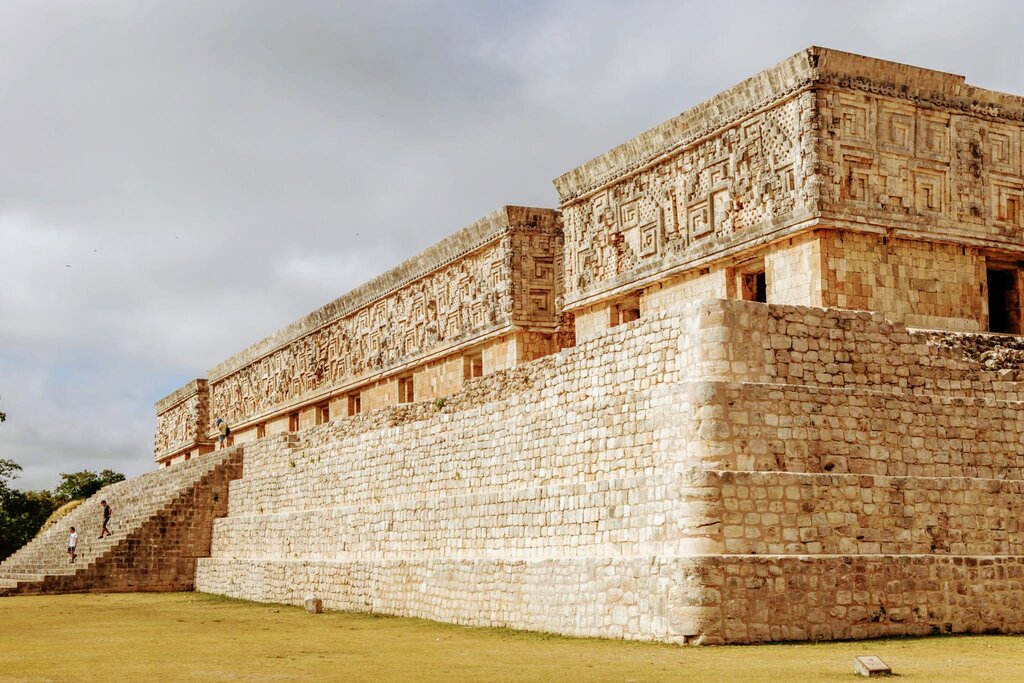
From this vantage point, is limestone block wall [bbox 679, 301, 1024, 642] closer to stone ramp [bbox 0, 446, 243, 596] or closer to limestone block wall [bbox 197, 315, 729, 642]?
limestone block wall [bbox 197, 315, 729, 642]

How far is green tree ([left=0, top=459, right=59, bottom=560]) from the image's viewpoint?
125ft

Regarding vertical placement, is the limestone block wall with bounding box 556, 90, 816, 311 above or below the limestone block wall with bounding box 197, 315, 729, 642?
above

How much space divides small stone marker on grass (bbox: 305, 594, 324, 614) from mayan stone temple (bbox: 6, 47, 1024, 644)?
0.97 feet

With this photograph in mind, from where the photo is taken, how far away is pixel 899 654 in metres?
9.31

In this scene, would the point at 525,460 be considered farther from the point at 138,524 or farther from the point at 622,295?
the point at 138,524

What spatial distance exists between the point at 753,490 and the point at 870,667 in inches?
104

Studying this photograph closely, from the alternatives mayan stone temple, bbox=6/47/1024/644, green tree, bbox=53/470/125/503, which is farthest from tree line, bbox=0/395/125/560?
mayan stone temple, bbox=6/47/1024/644

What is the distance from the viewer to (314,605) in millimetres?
16625

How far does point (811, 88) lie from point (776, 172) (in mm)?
954

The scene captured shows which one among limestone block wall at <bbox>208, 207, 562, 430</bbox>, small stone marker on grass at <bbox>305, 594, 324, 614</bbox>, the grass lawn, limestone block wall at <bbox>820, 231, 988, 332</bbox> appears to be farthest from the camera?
limestone block wall at <bbox>208, 207, 562, 430</bbox>

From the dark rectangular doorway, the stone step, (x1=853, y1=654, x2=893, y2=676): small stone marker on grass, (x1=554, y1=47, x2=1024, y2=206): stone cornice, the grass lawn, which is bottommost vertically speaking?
the grass lawn

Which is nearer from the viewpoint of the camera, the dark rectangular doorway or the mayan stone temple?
the mayan stone temple

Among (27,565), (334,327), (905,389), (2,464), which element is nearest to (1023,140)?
(905,389)

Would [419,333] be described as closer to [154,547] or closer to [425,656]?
[154,547]
